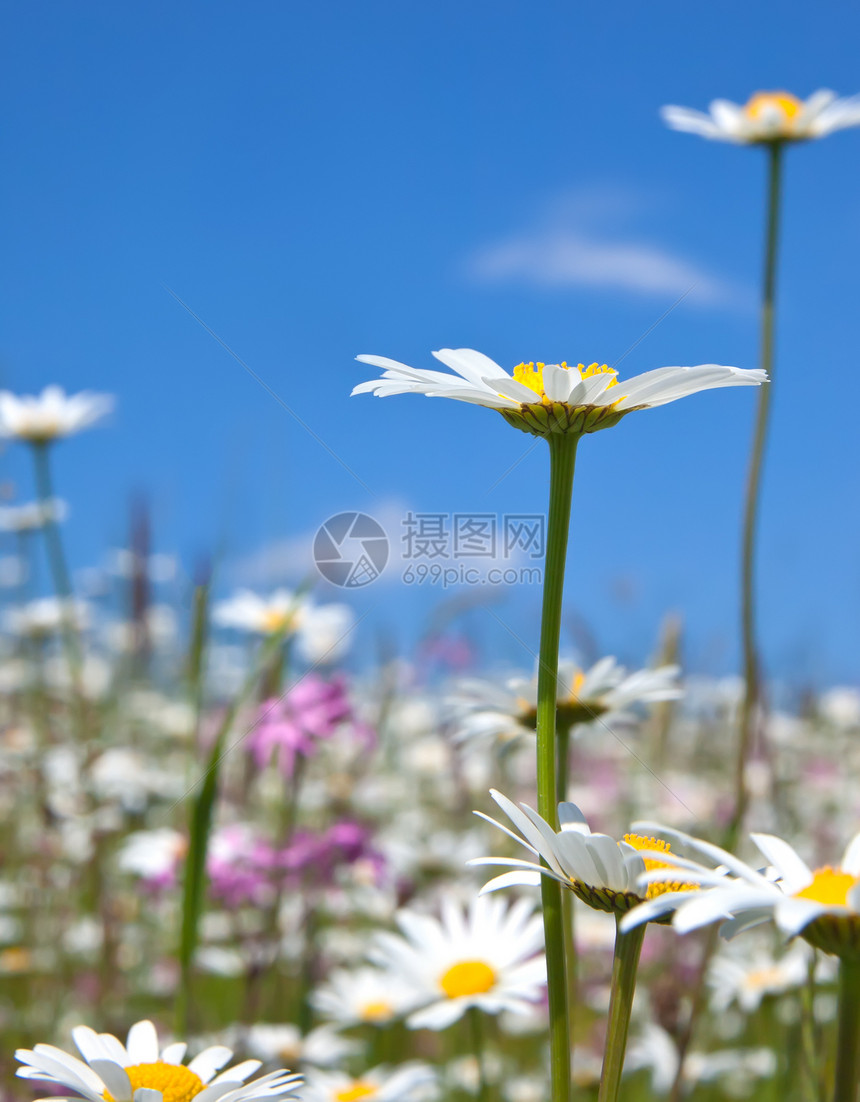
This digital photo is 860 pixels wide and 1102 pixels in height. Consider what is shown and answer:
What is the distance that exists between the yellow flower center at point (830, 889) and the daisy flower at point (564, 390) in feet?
0.97

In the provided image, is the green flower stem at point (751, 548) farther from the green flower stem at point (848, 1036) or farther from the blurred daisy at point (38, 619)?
the blurred daisy at point (38, 619)

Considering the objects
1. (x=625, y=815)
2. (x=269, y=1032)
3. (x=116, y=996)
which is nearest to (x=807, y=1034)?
(x=269, y=1032)

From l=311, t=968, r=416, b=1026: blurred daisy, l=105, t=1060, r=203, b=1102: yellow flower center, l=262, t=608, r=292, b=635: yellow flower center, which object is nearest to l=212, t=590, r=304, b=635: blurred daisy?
l=262, t=608, r=292, b=635: yellow flower center

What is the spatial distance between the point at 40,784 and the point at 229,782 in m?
0.79

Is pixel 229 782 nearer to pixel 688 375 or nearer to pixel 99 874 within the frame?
pixel 99 874

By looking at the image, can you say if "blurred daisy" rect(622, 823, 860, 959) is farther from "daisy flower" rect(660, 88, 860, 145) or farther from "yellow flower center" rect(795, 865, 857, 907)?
"daisy flower" rect(660, 88, 860, 145)

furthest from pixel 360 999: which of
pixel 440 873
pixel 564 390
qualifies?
pixel 564 390

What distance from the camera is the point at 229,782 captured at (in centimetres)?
315

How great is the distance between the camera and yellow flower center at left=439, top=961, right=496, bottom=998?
3.91 ft

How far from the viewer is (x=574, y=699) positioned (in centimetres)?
110

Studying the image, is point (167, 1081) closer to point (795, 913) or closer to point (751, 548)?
point (795, 913)

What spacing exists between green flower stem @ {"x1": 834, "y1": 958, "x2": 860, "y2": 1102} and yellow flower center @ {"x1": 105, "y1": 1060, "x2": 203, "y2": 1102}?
388 millimetres

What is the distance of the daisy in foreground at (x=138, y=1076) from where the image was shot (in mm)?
629

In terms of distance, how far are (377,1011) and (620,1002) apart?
124cm
